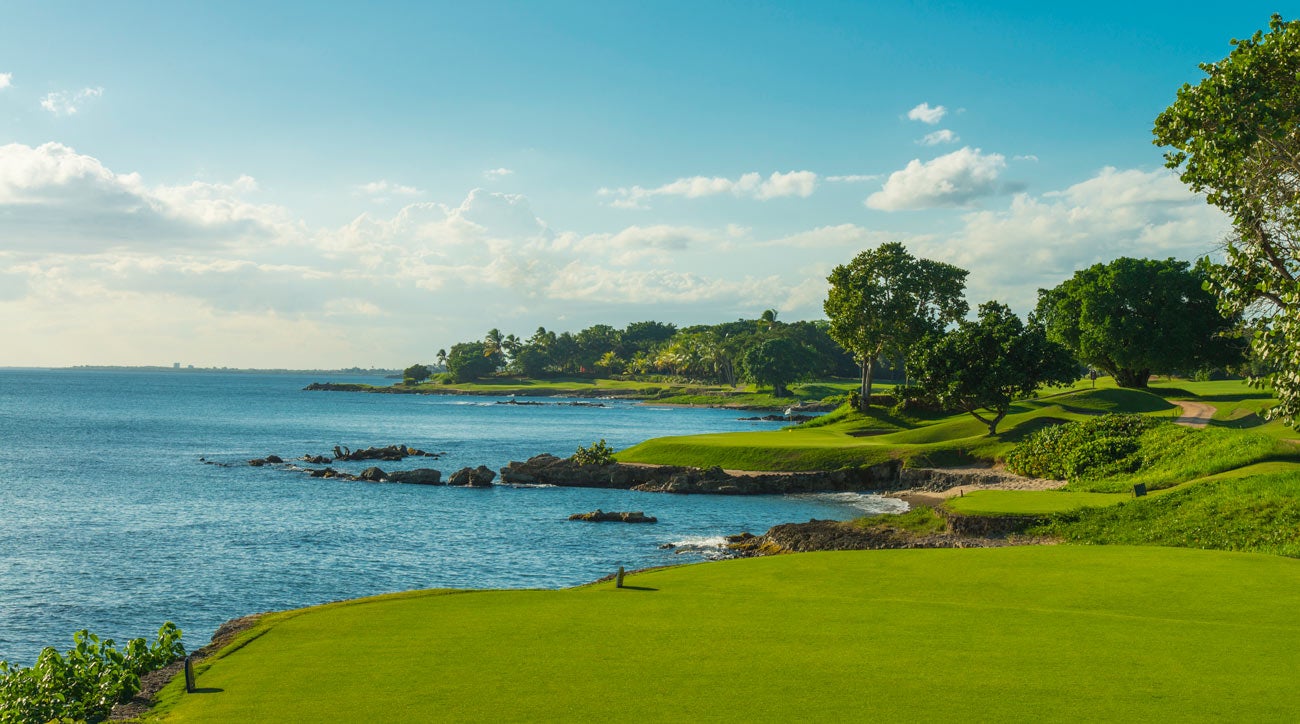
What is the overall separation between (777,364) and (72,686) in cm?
17095

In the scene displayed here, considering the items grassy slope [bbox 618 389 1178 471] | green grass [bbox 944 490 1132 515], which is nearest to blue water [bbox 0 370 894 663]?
grassy slope [bbox 618 389 1178 471]

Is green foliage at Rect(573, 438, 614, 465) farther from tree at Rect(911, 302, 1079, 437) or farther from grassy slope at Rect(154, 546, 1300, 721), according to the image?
grassy slope at Rect(154, 546, 1300, 721)

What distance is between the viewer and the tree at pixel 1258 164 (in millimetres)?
21031

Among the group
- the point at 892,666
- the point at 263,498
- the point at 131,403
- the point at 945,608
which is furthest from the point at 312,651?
the point at 131,403

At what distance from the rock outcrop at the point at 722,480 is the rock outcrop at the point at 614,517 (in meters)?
11.4

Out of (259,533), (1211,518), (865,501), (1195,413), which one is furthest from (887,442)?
(259,533)

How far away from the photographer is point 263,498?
60.3m

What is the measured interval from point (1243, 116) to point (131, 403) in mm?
217345

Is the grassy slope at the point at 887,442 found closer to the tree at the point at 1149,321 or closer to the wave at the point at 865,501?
the wave at the point at 865,501

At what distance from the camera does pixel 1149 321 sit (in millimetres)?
83812

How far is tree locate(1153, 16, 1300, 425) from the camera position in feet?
69.0

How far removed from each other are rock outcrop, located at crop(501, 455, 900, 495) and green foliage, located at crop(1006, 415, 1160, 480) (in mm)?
9359

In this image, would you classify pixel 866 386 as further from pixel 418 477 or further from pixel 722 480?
pixel 418 477

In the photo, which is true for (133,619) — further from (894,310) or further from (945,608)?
(894,310)
